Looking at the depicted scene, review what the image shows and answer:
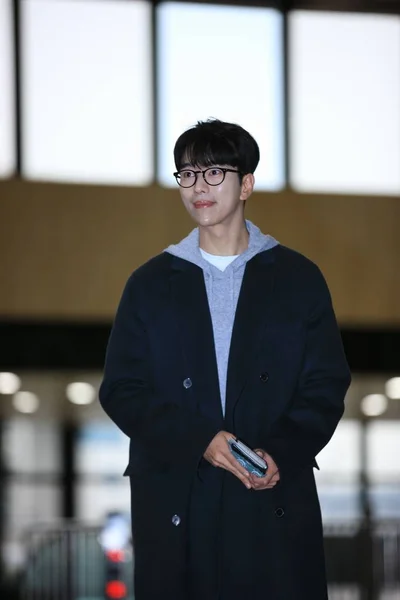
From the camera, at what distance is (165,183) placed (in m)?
9.16

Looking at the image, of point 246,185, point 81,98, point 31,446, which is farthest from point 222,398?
point 31,446

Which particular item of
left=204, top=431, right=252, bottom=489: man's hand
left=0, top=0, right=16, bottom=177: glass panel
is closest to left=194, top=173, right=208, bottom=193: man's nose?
left=204, top=431, right=252, bottom=489: man's hand

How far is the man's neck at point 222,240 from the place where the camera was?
6.85 feet

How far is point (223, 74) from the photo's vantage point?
9.38 metres

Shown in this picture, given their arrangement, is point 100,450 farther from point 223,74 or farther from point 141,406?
point 141,406

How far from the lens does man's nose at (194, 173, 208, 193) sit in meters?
2.04

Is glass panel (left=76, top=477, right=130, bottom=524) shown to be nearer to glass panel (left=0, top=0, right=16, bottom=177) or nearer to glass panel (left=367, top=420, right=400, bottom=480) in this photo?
glass panel (left=367, top=420, right=400, bottom=480)

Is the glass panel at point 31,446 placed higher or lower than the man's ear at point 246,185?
lower

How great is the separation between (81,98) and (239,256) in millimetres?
7316

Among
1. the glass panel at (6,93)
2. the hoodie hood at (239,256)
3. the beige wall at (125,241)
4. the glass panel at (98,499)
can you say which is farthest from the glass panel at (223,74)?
the hoodie hood at (239,256)

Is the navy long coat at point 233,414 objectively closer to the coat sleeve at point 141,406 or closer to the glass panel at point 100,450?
the coat sleeve at point 141,406

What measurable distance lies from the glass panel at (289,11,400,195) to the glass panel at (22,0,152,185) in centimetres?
121

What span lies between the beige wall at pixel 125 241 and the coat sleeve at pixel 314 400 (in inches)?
271

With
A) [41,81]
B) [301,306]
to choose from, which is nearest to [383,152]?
[41,81]
